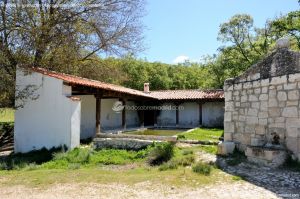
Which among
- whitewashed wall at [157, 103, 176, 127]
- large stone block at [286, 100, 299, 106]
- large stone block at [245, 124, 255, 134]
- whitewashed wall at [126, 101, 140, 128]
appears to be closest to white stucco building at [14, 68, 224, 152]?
whitewashed wall at [126, 101, 140, 128]

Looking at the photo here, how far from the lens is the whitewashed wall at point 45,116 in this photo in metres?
13.5

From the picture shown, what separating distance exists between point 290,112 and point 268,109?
0.84 metres

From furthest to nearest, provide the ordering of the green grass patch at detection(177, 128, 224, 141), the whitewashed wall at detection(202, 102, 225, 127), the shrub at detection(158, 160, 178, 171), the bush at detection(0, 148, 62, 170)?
the whitewashed wall at detection(202, 102, 225, 127)
the green grass patch at detection(177, 128, 224, 141)
the bush at detection(0, 148, 62, 170)
the shrub at detection(158, 160, 178, 171)

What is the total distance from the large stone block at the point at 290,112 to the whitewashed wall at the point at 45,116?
827 cm

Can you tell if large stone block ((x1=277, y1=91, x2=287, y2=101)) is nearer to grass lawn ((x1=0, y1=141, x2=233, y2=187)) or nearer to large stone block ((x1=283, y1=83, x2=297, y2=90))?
large stone block ((x1=283, y1=83, x2=297, y2=90))

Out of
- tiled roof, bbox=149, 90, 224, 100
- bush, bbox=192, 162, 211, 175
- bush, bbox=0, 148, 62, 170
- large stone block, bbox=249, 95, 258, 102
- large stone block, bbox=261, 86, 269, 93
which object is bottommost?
bush, bbox=0, 148, 62, 170

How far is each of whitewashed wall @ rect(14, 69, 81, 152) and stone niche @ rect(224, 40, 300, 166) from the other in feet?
21.0

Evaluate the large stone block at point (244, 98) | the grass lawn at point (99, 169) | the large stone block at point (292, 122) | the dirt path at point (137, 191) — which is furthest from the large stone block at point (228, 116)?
the dirt path at point (137, 191)

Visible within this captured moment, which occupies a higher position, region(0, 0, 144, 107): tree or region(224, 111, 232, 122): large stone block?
region(0, 0, 144, 107): tree

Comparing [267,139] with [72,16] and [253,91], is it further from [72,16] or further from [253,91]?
[72,16]

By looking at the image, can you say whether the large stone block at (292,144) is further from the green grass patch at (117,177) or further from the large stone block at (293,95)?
the green grass patch at (117,177)

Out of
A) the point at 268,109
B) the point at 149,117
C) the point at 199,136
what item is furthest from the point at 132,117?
the point at 268,109

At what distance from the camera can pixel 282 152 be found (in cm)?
888

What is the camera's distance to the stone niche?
890 centimetres
